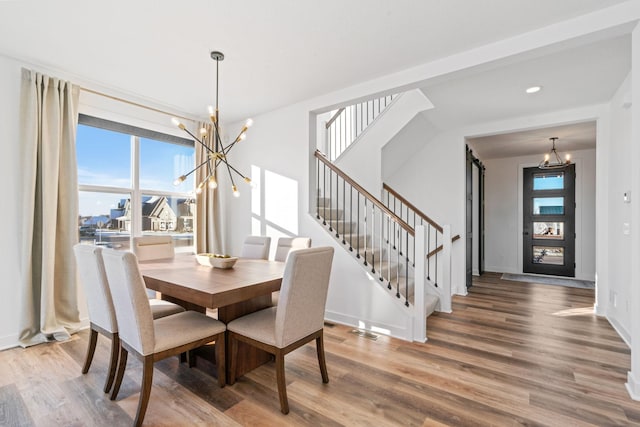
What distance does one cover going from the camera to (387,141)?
4.35 meters

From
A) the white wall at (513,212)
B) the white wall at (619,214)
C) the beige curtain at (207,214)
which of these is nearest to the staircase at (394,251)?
the beige curtain at (207,214)

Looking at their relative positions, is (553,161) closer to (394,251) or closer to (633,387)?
(394,251)

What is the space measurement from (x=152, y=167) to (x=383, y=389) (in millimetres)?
3720

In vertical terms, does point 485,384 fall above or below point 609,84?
below

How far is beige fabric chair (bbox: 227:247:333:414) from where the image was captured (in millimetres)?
1837

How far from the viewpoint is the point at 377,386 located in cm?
215

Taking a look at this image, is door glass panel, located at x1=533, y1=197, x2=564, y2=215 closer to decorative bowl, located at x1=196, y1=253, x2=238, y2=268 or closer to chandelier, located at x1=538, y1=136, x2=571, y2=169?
chandelier, located at x1=538, y1=136, x2=571, y2=169

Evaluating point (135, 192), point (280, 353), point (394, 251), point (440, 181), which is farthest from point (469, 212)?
point (135, 192)

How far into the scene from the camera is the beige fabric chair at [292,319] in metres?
1.84

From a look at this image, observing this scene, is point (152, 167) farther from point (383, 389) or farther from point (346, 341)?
point (383, 389)

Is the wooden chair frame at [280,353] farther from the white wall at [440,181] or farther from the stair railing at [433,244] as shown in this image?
the white wall at [440,181]

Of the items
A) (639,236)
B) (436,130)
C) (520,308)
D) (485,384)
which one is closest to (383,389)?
(485,384)

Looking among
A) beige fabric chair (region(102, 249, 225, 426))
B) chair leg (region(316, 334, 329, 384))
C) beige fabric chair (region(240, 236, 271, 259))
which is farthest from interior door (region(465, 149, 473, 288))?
beige fabric chair (region(102, 249, 225, 426))

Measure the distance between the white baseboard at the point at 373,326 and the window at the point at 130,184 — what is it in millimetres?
2365
